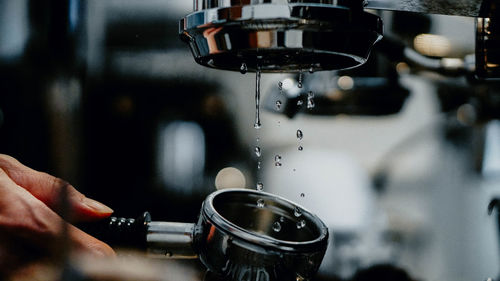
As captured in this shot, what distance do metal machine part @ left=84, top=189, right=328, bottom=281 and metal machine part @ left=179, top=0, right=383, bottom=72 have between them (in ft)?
0.57

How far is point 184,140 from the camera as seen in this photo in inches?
33.4

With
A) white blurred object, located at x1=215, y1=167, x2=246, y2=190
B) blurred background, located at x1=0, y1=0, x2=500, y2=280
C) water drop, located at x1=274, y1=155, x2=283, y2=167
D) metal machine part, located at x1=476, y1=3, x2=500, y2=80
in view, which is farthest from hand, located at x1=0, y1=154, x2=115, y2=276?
metal machine part, located at x1=476, y1=3, x2=500, y2=80

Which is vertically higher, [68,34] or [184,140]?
[68,34]

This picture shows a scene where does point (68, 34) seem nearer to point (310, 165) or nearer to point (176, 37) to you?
point (176, 37)

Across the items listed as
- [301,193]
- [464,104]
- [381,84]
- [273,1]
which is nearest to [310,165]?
[301,193]

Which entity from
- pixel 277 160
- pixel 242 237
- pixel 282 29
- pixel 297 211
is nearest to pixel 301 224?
pixel 297 211

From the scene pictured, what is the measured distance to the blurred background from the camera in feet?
2.62

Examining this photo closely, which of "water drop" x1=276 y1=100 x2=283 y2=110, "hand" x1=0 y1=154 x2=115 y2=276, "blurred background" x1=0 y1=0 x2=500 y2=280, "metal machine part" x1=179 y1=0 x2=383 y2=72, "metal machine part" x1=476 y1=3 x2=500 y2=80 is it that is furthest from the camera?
"water drop" x1=276 y1=100 x2=283 y2=110

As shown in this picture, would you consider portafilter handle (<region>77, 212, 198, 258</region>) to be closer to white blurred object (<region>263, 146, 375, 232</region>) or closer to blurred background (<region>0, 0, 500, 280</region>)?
blurred background (<region>0, 0, 500, 280</region>)

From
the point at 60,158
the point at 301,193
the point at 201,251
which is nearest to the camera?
the point at 201,251

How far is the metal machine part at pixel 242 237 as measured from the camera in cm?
45

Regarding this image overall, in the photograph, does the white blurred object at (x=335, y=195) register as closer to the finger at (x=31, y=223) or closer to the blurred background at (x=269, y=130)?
the blurred background at (x=269, y=130)

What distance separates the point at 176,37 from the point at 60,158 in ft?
0.98

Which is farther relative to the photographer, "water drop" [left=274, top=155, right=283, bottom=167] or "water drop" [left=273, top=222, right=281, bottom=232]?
"water drop" [left=274, top=155, right=283, bottom=167]
